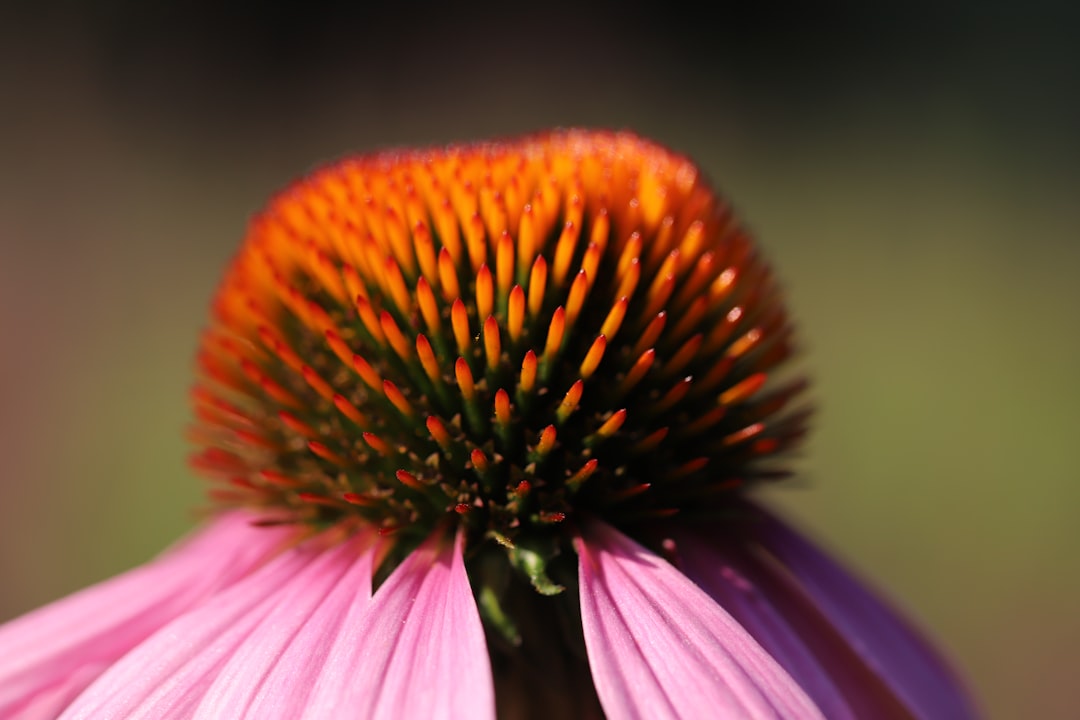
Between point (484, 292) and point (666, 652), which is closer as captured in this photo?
point (666, 652)

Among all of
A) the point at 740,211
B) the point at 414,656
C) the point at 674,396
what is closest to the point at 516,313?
the point at 674,396

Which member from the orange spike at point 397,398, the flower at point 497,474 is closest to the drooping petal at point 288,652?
the flower at point 497,474

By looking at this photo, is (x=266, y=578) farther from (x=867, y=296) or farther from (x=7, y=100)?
(x=7, y=100)

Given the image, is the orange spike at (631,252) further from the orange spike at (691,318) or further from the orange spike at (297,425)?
the orange spike at (297,425)

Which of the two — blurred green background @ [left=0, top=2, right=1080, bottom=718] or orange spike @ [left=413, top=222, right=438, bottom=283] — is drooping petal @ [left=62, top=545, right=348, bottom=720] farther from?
blurred green background @ [left=0, top=2, right=1080, bottom=718]

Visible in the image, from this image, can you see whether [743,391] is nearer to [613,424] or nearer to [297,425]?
[613,424]

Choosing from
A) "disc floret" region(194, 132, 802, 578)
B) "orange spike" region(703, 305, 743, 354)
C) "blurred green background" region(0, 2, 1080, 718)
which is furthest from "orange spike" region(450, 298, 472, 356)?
Answer: "blurred green background" region(0, 2, 1080, 718)
